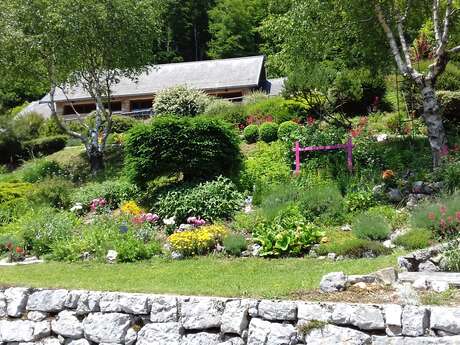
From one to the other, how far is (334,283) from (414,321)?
1.11 m

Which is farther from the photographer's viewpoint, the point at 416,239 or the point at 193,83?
the point at 193,83

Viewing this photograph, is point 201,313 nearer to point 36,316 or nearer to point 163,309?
point 163,309

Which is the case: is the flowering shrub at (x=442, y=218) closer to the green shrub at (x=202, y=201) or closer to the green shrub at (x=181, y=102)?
the green shrub at (x=202, y=201)

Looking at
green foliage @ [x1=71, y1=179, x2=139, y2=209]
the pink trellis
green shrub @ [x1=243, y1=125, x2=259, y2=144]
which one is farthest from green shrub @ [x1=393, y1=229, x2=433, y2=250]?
green shrub @ [x1=243, y1=125, x2=259, y2=144]

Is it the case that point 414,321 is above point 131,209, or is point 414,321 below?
above

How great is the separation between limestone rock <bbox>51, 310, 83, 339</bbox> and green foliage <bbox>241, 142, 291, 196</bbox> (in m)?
5.84

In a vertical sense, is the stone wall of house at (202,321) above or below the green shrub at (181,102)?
below

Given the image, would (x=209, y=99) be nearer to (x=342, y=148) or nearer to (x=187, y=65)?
(x=342, y=148)

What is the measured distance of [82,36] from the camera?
17.0 meters

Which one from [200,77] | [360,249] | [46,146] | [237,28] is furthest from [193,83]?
[360,249]

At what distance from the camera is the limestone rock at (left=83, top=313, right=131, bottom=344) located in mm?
6078

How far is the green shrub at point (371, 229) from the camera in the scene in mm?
8980

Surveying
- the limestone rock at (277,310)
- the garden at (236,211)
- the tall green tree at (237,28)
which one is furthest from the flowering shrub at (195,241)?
the tall green tree at (237,28)

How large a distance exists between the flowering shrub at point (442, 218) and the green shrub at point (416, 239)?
5.2 inches
